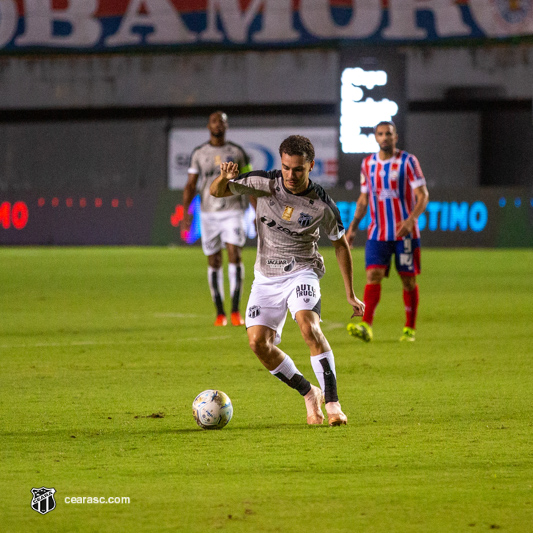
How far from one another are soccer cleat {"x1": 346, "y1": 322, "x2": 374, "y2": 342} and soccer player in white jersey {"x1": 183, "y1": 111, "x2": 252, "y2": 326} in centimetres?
185

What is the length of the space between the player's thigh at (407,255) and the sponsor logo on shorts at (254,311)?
4224mm

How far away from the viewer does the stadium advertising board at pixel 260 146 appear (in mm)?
32031

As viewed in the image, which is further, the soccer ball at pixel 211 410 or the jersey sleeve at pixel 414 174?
the jersey sleeve at pixel 414 174

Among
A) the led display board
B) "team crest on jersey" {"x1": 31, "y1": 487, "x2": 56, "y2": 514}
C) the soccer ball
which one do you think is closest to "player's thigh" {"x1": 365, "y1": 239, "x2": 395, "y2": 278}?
the soccer ball

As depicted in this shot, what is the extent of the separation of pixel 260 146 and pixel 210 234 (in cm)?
2184

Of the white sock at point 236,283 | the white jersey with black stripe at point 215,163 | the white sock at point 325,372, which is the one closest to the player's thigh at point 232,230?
the white jersey with black stripe at point 215,163

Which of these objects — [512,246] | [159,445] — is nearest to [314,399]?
[159,445]

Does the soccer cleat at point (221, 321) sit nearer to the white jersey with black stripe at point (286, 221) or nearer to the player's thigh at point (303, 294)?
the white jersey with black stripe at point (286, 221)

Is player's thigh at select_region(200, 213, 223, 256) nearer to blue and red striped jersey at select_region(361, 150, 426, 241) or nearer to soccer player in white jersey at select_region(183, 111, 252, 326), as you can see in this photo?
soccer player in white jersey at select_region(183, 111, 252, 326)

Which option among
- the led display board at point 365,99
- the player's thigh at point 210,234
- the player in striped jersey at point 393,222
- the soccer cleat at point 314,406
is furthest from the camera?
the led display board at point 365,99

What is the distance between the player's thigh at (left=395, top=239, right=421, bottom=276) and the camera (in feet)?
33.7

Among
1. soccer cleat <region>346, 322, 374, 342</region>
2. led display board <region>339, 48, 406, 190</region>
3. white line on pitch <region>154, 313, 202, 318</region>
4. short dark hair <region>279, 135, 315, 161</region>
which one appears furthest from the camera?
led display board <region>339, 48, 406, 190</region>

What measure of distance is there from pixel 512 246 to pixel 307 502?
2341 centimetres

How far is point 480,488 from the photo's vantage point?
4.66 metres
